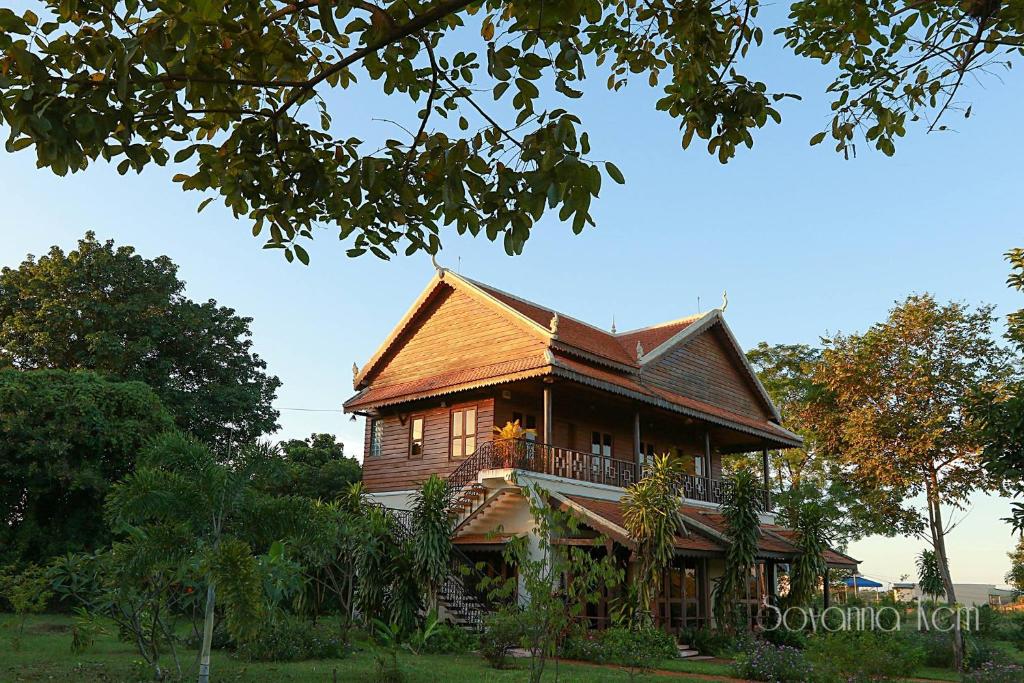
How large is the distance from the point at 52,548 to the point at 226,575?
18.7m

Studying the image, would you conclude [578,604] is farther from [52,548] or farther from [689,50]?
[52,548]

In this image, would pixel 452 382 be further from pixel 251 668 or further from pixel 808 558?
pixel 251 668

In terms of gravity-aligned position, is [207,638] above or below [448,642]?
above

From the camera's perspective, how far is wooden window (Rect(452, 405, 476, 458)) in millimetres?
22531

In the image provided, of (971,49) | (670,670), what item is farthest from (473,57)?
(670,670)

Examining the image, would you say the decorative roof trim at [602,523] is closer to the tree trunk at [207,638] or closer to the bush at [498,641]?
the bush at [498,641]

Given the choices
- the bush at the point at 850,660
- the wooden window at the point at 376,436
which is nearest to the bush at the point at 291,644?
the bush at the point at 850,660

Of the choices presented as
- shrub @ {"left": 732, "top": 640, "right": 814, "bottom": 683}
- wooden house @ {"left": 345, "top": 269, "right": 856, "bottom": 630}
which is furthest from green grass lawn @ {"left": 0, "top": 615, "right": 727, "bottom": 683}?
wooden house @ {"left": 345, "top": 269, "right": 856, "bottom": 630}

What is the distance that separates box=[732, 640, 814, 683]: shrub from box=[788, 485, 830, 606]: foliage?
6.05 meters

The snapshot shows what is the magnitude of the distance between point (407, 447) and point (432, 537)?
20.0ft

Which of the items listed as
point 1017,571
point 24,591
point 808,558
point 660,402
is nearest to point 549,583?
point 24,591

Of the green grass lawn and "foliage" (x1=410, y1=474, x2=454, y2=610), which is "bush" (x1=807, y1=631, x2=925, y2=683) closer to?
the green grass lawn

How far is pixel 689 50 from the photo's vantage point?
748 cm

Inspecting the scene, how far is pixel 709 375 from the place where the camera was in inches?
1051
